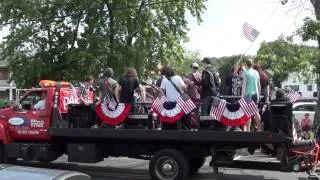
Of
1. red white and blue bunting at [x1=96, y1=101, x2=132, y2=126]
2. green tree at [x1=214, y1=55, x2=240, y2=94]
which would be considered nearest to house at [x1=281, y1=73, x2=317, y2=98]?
green tree at [x1=214, y1=55, x2=240, y2=94]

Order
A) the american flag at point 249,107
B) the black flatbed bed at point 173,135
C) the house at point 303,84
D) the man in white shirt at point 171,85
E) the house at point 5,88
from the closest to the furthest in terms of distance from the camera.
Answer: the black flatbed bed at point 173,135 → the american flag at point 249,107 → the man in white shirt at point 171,85 → the house at point 303,84 → the house at point 5,88

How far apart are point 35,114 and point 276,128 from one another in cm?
545

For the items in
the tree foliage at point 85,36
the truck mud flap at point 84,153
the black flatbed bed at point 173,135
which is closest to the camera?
the black flatbed bed at point 173,135

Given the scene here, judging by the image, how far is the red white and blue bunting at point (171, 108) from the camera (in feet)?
38.2

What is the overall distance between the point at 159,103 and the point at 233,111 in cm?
155

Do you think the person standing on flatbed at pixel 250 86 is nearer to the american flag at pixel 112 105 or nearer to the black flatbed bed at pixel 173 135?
the black flatbed bed at pixel 173 135

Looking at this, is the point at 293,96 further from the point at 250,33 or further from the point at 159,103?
the point at 159,103

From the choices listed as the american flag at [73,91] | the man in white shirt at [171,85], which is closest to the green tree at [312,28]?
the man in white shirt at [171,85]

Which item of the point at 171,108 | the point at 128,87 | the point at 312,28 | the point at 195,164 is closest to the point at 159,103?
the point at 171,108

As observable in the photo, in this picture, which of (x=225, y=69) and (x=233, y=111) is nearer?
(x=233, y=111)

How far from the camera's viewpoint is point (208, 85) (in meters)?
11.8

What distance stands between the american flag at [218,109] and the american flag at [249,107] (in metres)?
0.33

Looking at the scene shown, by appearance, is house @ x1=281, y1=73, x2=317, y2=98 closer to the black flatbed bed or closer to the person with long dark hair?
the person with long dark hair

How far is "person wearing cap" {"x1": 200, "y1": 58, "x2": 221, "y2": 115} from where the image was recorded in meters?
11.6
